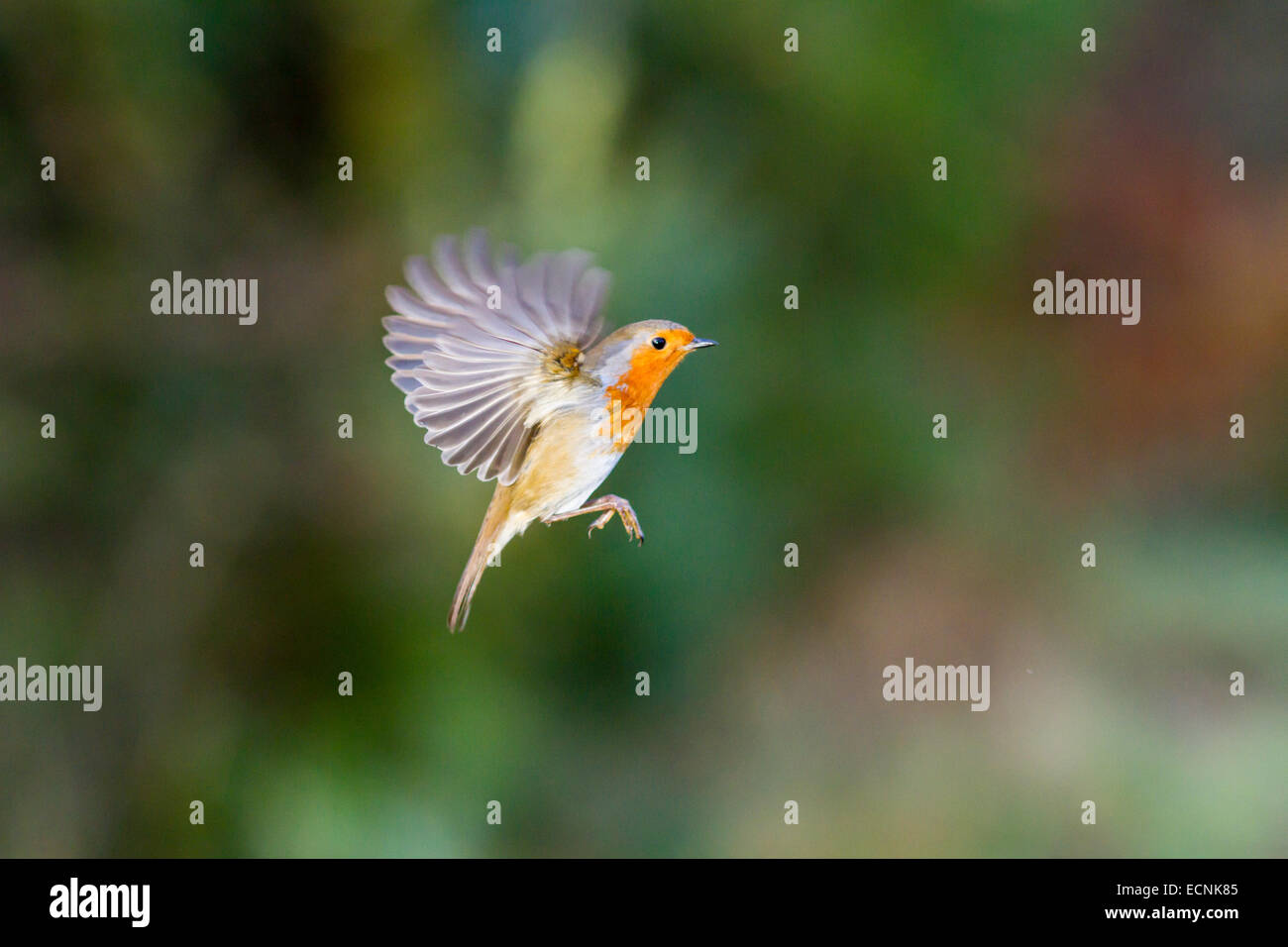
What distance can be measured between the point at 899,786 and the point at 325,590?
765mm

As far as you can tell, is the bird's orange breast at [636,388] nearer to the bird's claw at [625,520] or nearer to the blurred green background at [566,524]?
the bird's claw at [625,520]

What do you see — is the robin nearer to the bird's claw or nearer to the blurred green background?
the bird's claw

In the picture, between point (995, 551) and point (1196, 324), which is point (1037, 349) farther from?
point (1196, 324)

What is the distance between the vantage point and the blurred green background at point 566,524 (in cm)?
132

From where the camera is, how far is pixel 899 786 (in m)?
1.54

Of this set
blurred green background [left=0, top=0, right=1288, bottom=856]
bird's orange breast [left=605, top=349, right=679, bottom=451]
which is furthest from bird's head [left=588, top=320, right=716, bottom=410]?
blurred green background [left=0, top=0, right=1288, bottom=856]

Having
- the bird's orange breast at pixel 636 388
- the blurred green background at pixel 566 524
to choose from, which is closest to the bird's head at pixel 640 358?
the bird's orange breast at pixel 636 388

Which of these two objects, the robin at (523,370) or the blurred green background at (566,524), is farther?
the blurred green background at (566,524)

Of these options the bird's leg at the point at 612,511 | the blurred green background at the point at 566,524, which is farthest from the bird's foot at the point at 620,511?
the blurred green background at the point at 566,524

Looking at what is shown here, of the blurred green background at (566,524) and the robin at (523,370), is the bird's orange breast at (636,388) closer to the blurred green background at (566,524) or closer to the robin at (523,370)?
the robin at (523,370)

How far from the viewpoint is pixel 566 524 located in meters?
1.20

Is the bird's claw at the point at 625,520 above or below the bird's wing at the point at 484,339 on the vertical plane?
below

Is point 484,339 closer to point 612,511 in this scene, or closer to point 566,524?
point 612,511

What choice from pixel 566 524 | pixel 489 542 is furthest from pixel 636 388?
pixel 566 524
